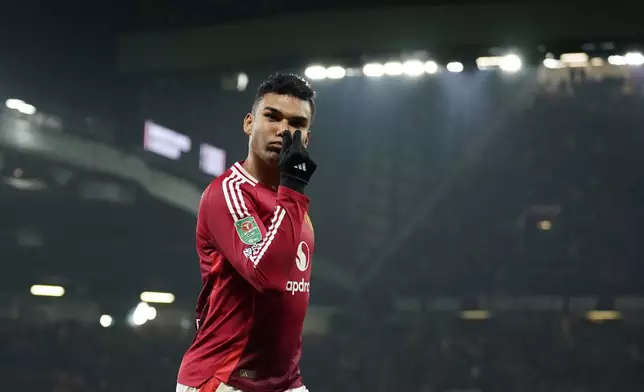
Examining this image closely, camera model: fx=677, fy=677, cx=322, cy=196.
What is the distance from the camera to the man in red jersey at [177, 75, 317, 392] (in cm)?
100

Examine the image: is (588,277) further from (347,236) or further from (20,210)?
(20,210)

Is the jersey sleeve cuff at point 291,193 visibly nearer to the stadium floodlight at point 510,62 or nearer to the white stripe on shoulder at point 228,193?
the white stripe on shoulder at point 228,193

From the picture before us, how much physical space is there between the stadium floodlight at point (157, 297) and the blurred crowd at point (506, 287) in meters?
0.30

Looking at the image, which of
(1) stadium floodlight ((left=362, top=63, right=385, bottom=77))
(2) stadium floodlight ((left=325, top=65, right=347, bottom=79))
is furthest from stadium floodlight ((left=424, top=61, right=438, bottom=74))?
(2) stadium floodlight ((left=325, top=65, right=347, bottom=79))

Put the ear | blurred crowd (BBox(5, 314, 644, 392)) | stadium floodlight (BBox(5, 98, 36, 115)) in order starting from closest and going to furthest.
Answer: the ear < blurred crowd (BBox(5, 314, 644, 392)) < stadium floodlight (BBox(5, 98, 36, 115))

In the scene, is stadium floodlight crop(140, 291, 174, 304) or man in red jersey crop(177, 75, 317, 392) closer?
man in red jersey crop(177, 75, 317, 392)

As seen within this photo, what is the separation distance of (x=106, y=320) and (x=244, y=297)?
17.7ft

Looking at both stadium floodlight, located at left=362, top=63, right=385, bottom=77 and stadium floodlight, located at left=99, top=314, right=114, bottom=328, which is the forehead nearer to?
stadium floodlight, located at left=362, top=63, right=385, bottom=77

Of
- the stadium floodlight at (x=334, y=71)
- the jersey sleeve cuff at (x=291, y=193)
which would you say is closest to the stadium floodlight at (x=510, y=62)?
the stadium floodlight at (x=334, y=71)

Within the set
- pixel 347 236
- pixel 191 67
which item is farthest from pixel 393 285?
pixel 191 67

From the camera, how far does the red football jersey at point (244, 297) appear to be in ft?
3.33

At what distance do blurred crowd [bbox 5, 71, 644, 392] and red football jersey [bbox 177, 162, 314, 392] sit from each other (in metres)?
4.82

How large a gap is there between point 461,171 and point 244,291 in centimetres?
533

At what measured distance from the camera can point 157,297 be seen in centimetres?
618
